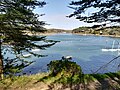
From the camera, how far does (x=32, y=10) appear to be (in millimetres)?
13820

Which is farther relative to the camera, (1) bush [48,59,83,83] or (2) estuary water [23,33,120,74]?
(2) estuary water [23,33,120,74]

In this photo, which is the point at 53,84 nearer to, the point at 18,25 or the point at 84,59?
the point at 18,25

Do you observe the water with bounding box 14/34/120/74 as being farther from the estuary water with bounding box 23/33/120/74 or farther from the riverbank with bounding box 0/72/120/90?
the riverbank with bounding box 0/72/120/90

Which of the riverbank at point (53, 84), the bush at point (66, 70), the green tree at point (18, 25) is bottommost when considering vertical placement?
the riverbank at point (53, 84)

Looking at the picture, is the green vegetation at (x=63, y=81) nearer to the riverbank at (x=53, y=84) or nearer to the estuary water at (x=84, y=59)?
the riverbank at (x=53, y=84)

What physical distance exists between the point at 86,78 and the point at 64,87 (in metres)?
1.24

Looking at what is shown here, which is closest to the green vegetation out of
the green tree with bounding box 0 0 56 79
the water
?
the water

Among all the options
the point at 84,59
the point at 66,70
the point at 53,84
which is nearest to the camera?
the point at 53,84

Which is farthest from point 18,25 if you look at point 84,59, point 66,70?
point 84,59

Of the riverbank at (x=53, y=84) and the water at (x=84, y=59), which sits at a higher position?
the riverbank at (x=53, y=84)

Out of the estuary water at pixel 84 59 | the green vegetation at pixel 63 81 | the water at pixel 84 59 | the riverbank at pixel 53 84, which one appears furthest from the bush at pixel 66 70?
the water at pixel 84 59

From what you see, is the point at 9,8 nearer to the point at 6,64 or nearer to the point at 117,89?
the point at 6,64

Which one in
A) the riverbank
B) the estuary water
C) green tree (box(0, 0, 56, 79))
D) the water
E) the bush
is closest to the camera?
the riverbank

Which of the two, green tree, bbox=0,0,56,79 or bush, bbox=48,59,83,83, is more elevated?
green tree, bbox=0,0,56,79
